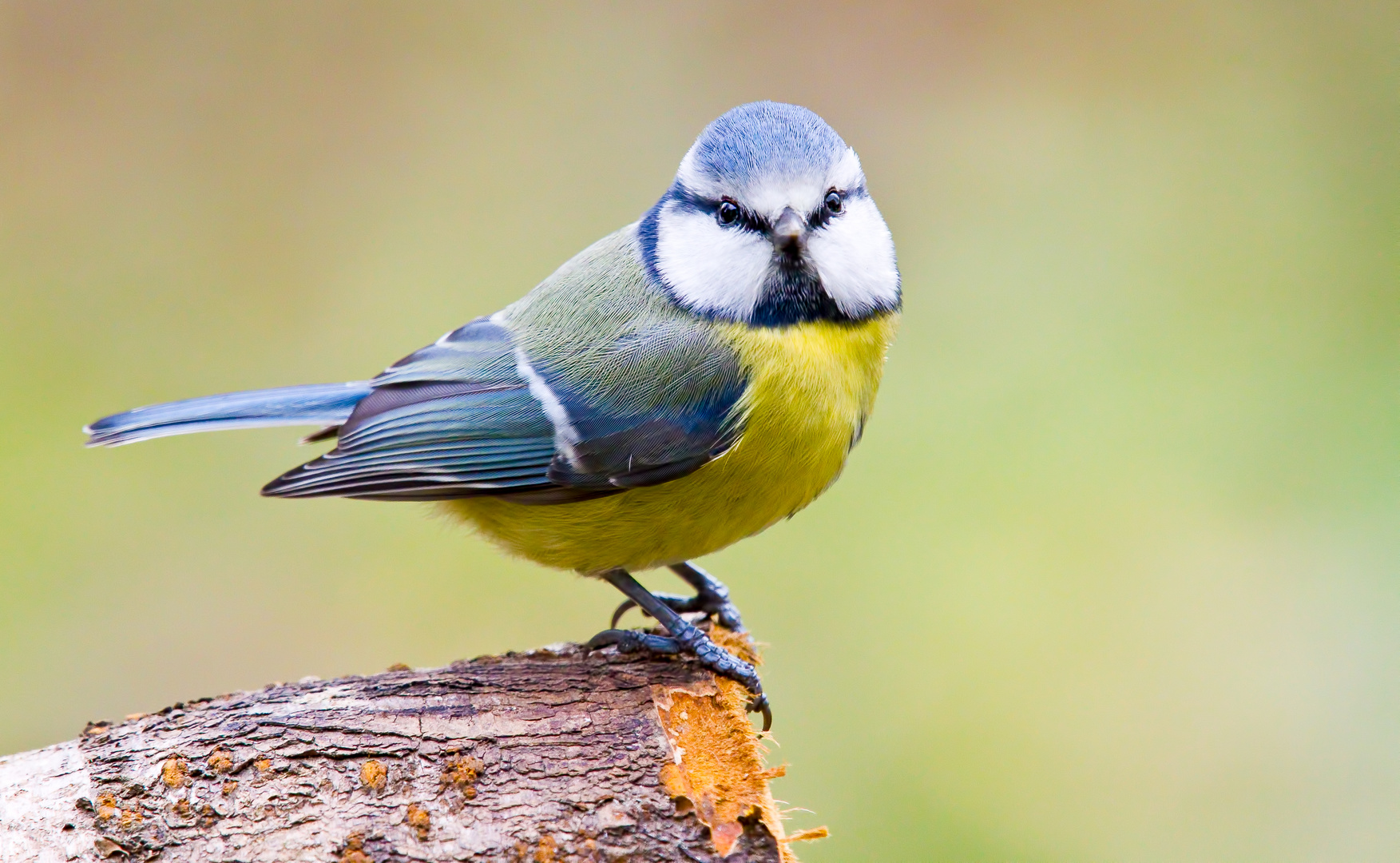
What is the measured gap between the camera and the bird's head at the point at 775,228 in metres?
2.09

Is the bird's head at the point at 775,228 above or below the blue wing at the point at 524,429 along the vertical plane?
above

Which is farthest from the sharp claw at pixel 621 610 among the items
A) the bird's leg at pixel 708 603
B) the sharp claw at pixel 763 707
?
the sharp claw at pixel 763 707

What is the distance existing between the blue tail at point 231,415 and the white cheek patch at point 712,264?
0.78 metres

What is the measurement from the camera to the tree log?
6.04ft

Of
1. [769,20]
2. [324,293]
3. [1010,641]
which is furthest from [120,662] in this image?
[769,20]

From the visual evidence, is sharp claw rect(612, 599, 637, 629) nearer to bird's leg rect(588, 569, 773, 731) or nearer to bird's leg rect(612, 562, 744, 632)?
bird's leg rect(612, 562, 744, 632)

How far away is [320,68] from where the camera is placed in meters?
5.53

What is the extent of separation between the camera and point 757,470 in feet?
7.13

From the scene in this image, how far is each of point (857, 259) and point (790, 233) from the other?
8.1 inches

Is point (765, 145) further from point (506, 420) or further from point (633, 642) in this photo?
point (633, 642)

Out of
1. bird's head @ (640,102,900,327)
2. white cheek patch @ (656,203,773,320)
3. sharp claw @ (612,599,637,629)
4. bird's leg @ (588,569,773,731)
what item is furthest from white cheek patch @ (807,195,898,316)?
sharp claw @ (612,599,637,629)

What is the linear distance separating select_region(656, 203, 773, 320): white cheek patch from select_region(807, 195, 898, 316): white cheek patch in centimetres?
11

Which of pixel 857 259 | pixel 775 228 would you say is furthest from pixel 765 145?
pixel 857 259

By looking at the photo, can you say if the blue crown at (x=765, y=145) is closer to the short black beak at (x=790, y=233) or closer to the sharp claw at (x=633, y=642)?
the short black beak at (x=790, y=233)
